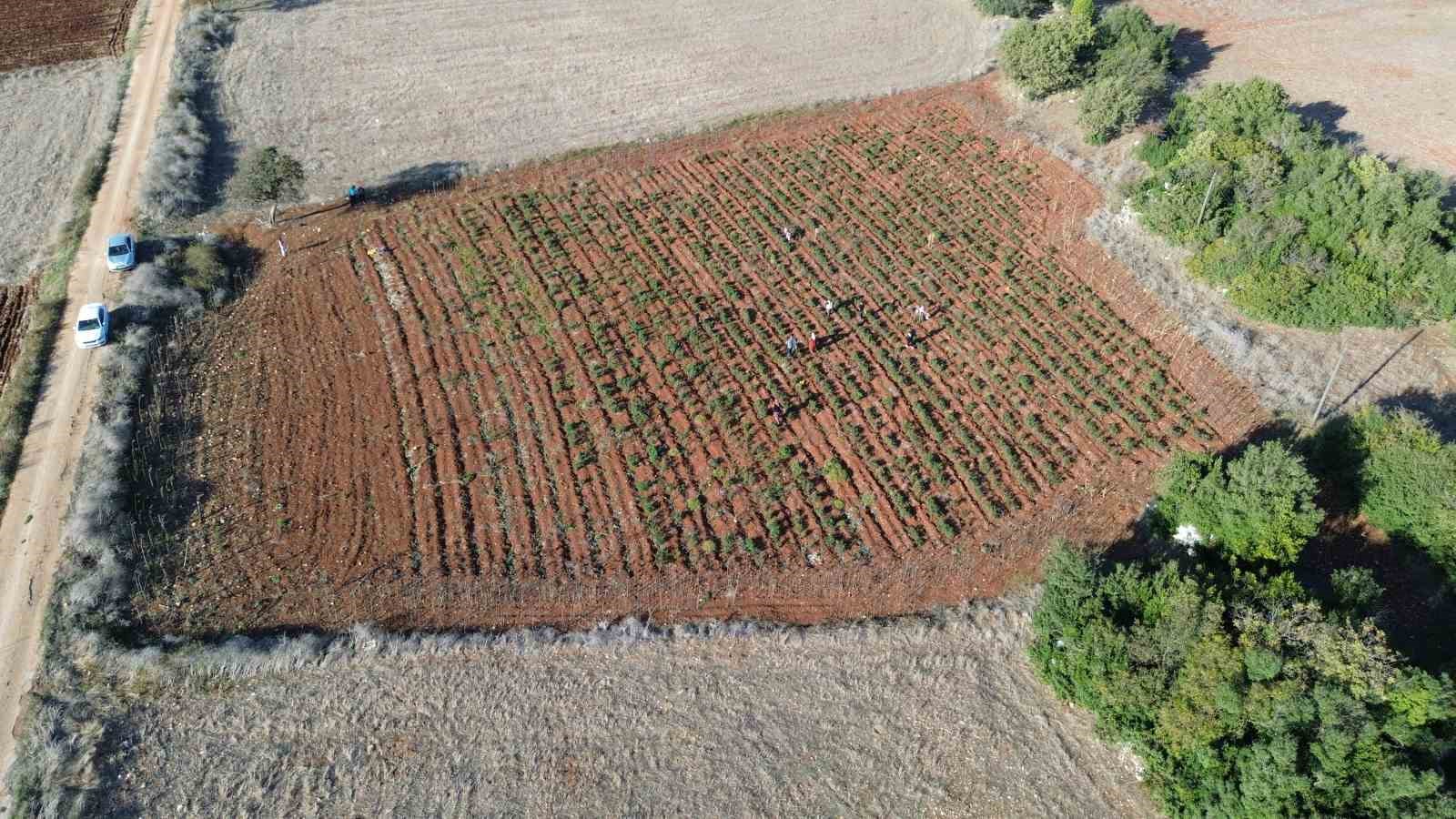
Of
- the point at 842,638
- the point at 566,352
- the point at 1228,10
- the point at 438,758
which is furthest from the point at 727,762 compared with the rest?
the point at 1228,10

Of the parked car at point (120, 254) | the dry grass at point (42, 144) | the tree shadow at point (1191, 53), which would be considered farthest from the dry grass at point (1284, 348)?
the dry grass at point (42, 144)

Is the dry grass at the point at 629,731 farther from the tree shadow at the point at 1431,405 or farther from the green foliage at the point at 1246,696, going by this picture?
the tree shadow at the point at 1431,405

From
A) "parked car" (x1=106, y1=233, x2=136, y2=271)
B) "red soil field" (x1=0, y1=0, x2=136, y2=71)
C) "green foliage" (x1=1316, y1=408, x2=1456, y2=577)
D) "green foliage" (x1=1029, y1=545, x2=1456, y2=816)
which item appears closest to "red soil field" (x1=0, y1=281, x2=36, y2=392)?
"parked car" (x1=106, y1=233, x2=136, y2=271)

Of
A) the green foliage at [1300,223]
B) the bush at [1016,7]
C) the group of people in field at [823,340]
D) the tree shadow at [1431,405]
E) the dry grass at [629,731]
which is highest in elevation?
the bush at [1016,7]

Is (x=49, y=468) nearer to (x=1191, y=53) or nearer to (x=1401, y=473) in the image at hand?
(x=1401, y=473)

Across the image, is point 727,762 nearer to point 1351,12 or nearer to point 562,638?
point 562,638
